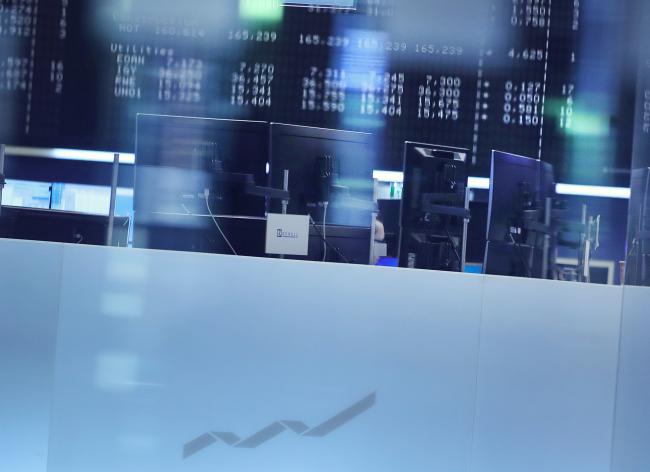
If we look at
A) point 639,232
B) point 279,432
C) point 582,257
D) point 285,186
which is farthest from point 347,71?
point 279,432

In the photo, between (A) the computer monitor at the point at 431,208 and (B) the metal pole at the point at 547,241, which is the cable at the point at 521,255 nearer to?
(B) the metal pole at the point at 547,241

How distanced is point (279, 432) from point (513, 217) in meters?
1.61

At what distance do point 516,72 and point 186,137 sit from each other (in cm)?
314

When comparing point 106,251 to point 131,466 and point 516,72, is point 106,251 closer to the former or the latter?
point 131,466

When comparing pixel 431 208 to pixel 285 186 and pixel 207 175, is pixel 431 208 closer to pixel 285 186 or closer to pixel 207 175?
pixel 285 186

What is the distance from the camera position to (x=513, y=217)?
3.51m

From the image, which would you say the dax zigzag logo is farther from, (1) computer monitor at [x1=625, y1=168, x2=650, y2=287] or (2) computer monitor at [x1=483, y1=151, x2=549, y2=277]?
(2) computer monitor at [x1=483, y1=151, x2=549, y2=277]

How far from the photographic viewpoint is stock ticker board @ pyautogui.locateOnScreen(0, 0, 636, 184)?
5539 millimetres

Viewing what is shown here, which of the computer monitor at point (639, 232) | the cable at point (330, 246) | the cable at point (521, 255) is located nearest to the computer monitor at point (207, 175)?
the cable at point (330, 246)

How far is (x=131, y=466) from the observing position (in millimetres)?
2432

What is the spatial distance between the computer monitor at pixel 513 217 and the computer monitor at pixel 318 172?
62cm

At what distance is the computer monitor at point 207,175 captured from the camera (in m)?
3.34

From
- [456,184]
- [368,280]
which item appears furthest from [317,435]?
[456,184]

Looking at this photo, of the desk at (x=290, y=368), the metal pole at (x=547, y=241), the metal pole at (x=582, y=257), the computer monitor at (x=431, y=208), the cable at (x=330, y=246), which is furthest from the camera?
the metal pole at (x=582, y=257)
